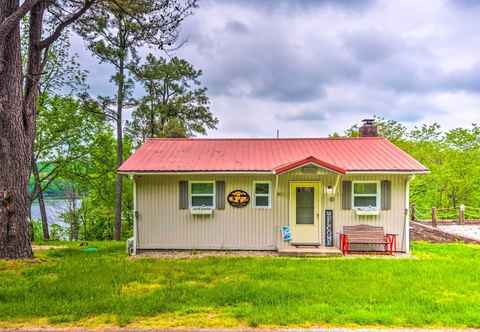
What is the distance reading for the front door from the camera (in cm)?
1095

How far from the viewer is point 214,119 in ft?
→ 70.6

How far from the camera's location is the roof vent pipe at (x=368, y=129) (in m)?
13.8

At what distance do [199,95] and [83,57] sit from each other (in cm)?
678

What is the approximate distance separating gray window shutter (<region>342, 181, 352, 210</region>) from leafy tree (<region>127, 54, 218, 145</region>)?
33.8 feet

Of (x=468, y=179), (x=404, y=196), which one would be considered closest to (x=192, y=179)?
(x=404, y=196)

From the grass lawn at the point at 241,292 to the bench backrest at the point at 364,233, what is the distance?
53.3 inches

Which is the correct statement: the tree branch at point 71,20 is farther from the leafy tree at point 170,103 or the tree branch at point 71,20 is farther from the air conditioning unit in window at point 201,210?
the leafy tree at point 170,103

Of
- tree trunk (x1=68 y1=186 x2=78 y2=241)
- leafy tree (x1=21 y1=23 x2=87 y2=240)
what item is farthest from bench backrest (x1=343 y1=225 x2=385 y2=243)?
tree trunk (x1=68 y1=186 x2=78 y2=241)

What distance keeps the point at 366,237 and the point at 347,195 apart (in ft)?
4.51

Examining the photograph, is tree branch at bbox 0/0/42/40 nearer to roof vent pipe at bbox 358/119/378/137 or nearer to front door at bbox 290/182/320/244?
front door at bbox 290/182/320/244

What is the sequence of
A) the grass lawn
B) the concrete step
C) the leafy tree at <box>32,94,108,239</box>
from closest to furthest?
the grass lawn
the concrete step
the leafy tree at <box>32,94,108,239</box>

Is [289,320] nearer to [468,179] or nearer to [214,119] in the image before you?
→ [214,119]

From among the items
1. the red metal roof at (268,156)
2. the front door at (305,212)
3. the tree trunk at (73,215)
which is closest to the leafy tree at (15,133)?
the red metal roof at (268,156)

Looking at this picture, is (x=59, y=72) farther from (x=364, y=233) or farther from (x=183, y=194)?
(x=364, y=233)
